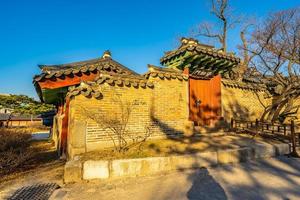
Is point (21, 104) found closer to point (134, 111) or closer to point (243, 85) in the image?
point (134, 111)

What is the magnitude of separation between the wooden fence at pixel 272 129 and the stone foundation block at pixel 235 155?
173 centimetres

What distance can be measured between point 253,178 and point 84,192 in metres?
4.17

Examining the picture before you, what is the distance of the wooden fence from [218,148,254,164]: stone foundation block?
1732 millimetres

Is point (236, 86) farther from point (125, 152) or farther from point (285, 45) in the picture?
point (125, 152)

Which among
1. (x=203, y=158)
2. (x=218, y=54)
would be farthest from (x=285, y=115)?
(x=203, y=158)

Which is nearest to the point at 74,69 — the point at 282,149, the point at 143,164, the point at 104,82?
the point at 104,82

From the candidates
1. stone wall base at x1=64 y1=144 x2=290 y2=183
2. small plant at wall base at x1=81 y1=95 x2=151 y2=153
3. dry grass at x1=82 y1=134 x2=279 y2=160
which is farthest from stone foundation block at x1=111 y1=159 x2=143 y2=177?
small plant at wall base at x1=81 y1=95 x2=151 y2=153

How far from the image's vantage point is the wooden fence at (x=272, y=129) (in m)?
7.45

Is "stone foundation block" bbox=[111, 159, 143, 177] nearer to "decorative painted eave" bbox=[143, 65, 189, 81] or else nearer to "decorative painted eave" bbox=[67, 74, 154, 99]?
"decorative painted eave" bbox=[67, 74, 154, 99]

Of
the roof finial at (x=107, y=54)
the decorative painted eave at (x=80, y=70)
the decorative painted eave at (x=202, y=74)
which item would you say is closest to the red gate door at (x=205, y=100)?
the decorative painted eave at (x=202, y=74)

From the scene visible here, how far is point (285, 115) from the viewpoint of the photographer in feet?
42.0

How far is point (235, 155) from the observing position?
6.70 meters

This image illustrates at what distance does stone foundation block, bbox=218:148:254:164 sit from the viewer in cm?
653

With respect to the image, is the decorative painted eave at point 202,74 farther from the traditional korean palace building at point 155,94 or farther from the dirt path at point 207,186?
the dirt path at point 207,186
